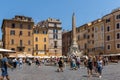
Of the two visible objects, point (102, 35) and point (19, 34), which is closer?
point (102, 35)

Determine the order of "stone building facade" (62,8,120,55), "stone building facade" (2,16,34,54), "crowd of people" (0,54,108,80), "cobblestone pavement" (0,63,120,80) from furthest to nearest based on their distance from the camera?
"stone building facade" (2,16,34,54) < "stone building facade" (62,8,120,55) < "cobblestone pavement" (0,63,120,80) < "crowd of people" (0,54,108,80)

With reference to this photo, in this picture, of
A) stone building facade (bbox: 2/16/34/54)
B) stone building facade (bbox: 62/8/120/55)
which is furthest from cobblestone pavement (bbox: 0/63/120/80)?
stone building facade (bbox: 2/16/34/54)

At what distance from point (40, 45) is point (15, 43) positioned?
875 centimetres


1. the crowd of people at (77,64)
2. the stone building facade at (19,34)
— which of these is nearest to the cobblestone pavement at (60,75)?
the crowd of people at (77,64)

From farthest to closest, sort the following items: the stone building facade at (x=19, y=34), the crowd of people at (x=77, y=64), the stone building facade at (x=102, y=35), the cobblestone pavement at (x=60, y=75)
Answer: the stone building facade at (x=19, y=34) < the stone building facade at (x=102, y=35) < the cobblestone pavement at (x=60, y=75) < the crowd of people at (x=77, y=64)

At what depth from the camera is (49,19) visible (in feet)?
293

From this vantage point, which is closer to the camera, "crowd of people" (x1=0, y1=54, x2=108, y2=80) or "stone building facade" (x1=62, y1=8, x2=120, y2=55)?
"crowd of people" (x1=0, y1=54, x2=108, y2=80)

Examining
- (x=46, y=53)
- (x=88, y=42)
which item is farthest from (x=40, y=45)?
(x=88, y=42)

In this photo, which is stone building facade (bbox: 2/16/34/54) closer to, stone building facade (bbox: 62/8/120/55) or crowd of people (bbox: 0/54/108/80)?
stone building facade (bbox: 62/8/120/55)

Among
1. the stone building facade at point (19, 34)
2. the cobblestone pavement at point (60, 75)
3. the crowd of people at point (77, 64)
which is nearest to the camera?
the crowd of people at point (77, 64)

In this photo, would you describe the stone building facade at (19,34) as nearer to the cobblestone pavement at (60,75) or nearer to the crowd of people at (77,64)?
the crowd of people at (77,64)

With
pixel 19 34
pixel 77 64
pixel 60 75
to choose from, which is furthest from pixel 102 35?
pixel 60 75

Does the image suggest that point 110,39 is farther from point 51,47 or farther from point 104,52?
point 51,47

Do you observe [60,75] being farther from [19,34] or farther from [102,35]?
[19,34]
